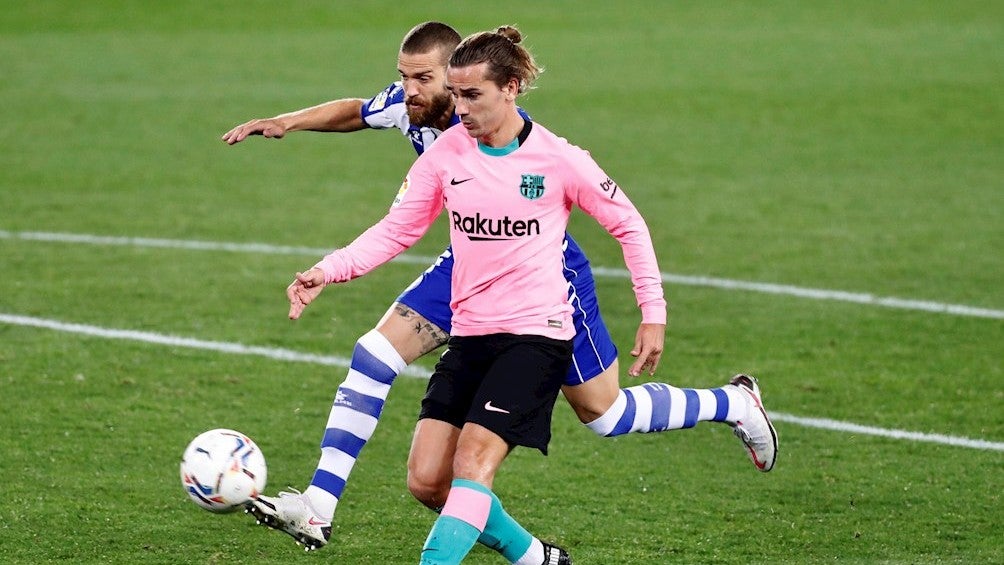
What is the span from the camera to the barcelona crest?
19.0 ft

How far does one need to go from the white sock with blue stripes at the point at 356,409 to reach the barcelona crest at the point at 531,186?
1.00 meters

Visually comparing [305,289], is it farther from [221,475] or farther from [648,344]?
[648,344]

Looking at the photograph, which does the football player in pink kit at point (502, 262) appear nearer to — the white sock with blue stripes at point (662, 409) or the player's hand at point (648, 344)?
the player's hand at point (648, 344)

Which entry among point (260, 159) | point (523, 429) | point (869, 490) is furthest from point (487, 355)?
point (260, 159)

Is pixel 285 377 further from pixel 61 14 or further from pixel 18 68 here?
pixel 61 14

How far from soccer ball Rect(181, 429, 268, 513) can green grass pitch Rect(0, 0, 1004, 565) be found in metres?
0.67

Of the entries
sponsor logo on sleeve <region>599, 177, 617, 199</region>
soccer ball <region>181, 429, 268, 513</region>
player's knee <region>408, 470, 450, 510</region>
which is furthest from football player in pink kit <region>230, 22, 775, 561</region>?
sponsor logo on sleeve <region>599, 177, 617, 199</region>

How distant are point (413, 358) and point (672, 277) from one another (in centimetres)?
535

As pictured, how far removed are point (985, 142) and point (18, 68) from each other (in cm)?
1269

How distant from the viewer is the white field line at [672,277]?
1066cm

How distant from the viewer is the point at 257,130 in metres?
6.92

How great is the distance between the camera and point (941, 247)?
486 inches

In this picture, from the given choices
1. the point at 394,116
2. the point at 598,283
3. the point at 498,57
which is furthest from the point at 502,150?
the point at 598,283

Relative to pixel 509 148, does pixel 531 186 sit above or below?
below
